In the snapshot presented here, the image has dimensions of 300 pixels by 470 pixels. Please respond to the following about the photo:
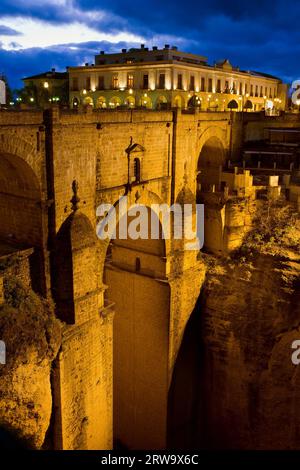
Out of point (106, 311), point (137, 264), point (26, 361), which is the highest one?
point (137, 264)

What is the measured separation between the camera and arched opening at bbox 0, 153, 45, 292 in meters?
13.6

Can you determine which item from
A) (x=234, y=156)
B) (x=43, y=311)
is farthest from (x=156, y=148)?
(x=234, y=156)

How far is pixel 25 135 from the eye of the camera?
501 inches

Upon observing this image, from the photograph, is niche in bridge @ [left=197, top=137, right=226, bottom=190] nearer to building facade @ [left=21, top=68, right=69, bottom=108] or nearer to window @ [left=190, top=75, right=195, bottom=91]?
window @ [left=190, top=75, right=195, bottom=91]

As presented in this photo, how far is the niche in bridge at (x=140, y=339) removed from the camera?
2023 centimetres

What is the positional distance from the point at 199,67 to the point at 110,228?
122 feet

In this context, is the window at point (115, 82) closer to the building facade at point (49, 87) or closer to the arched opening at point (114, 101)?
the arched opening at point (114, 101)

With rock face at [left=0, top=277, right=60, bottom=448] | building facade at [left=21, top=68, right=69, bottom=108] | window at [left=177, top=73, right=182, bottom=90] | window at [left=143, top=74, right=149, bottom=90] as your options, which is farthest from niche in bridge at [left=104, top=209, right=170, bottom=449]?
building facade at [left=21, top=68, right=69, bottom=108]

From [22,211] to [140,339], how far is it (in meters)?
9.11

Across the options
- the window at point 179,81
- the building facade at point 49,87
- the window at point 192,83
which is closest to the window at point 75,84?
the building facade at point 49,87

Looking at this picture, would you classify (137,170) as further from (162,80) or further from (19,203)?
(162,80)

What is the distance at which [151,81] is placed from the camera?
4656 cm

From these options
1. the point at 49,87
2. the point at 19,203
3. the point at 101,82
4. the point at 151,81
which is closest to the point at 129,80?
the point at 151,81

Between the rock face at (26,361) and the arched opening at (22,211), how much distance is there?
3.33 ft
